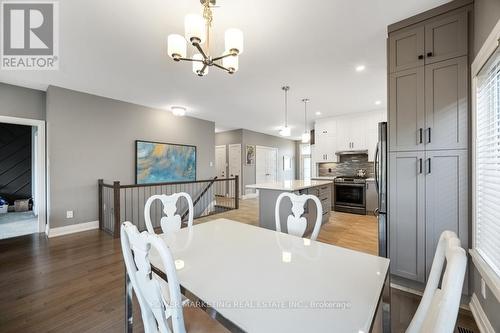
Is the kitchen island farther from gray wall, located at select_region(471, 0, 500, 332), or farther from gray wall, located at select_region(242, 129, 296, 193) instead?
gray wall, located at select_region(242, 129, 296, 193)

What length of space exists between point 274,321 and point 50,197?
4.51 m

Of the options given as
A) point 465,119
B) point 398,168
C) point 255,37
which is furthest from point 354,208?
point 255,37

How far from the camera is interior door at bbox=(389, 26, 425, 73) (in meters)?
2.02

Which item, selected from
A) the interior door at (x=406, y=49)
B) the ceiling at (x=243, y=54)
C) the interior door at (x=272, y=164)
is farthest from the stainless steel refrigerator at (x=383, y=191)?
the interior door at (x=272, y=164)

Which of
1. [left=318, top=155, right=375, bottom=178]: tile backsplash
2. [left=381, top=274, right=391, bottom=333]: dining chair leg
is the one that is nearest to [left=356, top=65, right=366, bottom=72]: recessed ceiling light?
[left=381, top=274, right=391, bottom=333]: dining chair leg

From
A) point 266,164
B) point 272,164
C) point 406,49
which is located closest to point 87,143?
point 406,49

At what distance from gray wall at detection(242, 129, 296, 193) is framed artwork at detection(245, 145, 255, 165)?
0.39 ft

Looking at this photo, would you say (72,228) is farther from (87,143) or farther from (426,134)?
(426,134)

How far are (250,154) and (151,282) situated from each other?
741 cm

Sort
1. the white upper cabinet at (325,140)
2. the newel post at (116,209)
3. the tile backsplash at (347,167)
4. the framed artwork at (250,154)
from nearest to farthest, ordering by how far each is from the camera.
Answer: the newel post at (116,209) < the tile backsplash at (347,167) < the white upper cabinet at (325,140) < the framed artwork at (250,154)

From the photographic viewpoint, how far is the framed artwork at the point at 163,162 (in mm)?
4793

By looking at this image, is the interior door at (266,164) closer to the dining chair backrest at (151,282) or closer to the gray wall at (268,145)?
the gray wall at (268,145)

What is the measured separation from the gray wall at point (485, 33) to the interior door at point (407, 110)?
41 centimetres

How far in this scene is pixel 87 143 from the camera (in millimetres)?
4031
